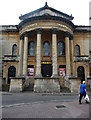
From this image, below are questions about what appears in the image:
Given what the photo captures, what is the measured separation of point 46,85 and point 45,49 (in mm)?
10771

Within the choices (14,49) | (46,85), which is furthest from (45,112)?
(14,49)

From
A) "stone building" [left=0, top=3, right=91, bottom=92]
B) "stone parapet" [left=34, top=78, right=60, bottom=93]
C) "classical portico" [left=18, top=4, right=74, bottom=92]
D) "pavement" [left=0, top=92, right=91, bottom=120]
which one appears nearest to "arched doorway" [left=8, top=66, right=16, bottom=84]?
"stone building" [left=0, top=3, right=91, bottom=92]

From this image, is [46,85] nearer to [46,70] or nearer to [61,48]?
[46,70]

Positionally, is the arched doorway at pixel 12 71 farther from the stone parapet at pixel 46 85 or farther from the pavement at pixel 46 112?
the pavement at pixel 46 112

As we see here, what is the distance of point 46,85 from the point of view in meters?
17.4

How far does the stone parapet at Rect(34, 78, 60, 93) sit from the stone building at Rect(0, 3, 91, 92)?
2.31 feet

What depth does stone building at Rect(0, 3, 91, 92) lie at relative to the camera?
21875 mm

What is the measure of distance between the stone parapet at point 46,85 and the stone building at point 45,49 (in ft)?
2.31

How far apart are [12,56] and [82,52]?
15503mm

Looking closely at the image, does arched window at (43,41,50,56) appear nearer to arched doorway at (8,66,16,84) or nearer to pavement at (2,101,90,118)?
arched doorway at (8,66,16,84)

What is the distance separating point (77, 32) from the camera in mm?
28312

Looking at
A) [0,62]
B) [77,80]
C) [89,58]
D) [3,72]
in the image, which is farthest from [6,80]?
[89,58]

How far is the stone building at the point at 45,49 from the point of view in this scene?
2188 cm

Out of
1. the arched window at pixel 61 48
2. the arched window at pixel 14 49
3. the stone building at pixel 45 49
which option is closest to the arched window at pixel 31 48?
the stone building at pixel 45 49
